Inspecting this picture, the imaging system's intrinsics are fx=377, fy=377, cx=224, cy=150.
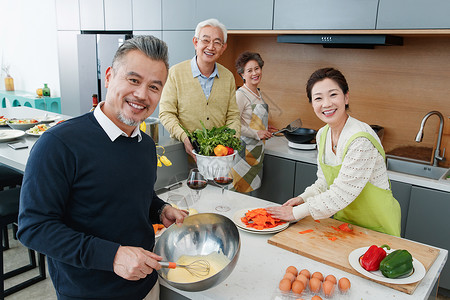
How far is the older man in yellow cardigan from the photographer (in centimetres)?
250

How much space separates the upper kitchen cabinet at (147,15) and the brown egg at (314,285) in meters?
3.19

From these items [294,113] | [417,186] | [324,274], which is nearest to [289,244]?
[324,274]

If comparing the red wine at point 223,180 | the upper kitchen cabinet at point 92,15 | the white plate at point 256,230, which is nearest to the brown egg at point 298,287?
the white plate at point 256,230

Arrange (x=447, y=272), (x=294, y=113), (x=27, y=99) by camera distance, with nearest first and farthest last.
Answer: (x=447, y=272) → (x=294, y=113) → (x=27, y=99)

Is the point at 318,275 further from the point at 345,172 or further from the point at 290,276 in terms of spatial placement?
the point at 345,172

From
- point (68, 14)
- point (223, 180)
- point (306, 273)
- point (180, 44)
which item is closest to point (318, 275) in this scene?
point (306, 273)

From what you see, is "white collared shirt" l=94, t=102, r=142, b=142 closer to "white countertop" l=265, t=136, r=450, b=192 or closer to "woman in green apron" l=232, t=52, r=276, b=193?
"woman in green apron" l=232, t=52, r=276, b=193

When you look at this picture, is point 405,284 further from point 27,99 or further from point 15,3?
point 15,3

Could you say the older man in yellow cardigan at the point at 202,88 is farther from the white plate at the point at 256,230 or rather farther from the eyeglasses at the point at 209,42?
the white plate at the point at 256,230

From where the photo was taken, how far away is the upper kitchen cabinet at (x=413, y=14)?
2.40 m

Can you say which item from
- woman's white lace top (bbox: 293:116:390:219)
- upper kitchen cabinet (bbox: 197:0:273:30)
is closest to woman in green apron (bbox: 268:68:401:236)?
woman's white lace top (bbox: 293:116:390:219)

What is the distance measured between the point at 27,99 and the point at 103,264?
18.7 feet

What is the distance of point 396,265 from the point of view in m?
1.25

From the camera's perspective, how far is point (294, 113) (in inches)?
147
